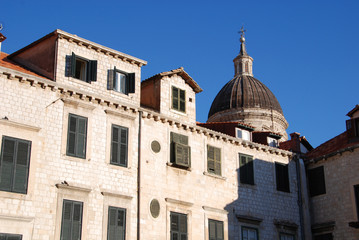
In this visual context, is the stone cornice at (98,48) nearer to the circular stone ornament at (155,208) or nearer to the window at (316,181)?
the circular stone ornament at (155,208)

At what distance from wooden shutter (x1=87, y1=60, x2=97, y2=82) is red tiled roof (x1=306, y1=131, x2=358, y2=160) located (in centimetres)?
1488

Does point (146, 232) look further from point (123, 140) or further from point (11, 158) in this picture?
point (11, 158)

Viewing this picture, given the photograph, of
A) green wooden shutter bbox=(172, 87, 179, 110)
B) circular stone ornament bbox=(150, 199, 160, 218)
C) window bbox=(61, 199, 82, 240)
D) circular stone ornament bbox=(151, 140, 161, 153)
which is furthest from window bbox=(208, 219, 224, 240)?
window bbox=(61, 199, 82, 240)

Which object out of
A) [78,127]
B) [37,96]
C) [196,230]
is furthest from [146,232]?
[37,96]

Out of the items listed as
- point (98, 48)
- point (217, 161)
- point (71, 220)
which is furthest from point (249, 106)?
point (71, 220)

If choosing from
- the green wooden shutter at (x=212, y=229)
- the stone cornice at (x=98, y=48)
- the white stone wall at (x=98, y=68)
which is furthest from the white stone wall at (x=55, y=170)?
the green wooden shutter at (x=212, y=229)

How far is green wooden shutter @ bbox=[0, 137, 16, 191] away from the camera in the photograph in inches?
856

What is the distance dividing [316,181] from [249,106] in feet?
68.4

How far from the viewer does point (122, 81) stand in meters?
27.4

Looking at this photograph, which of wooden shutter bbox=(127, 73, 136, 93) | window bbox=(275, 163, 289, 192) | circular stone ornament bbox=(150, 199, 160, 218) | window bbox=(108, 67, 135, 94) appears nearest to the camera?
circular stone ornament bbox=(150, 199, 160, 218)

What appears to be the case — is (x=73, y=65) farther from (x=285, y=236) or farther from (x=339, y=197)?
(x=339, y=197)

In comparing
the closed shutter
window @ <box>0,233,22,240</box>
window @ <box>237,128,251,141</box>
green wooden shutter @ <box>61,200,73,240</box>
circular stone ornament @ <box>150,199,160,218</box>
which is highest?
window @ <box>237,128,251,141</box>

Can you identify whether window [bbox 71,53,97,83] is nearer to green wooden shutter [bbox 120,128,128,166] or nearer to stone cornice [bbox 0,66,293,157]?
stone cornice [bbox 0,66,293,157]

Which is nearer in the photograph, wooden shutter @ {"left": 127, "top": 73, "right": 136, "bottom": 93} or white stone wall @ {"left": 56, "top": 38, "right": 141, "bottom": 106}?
white stone wall @ {"left": 56, "top": 38, "right": 141, "bottom": 106}
